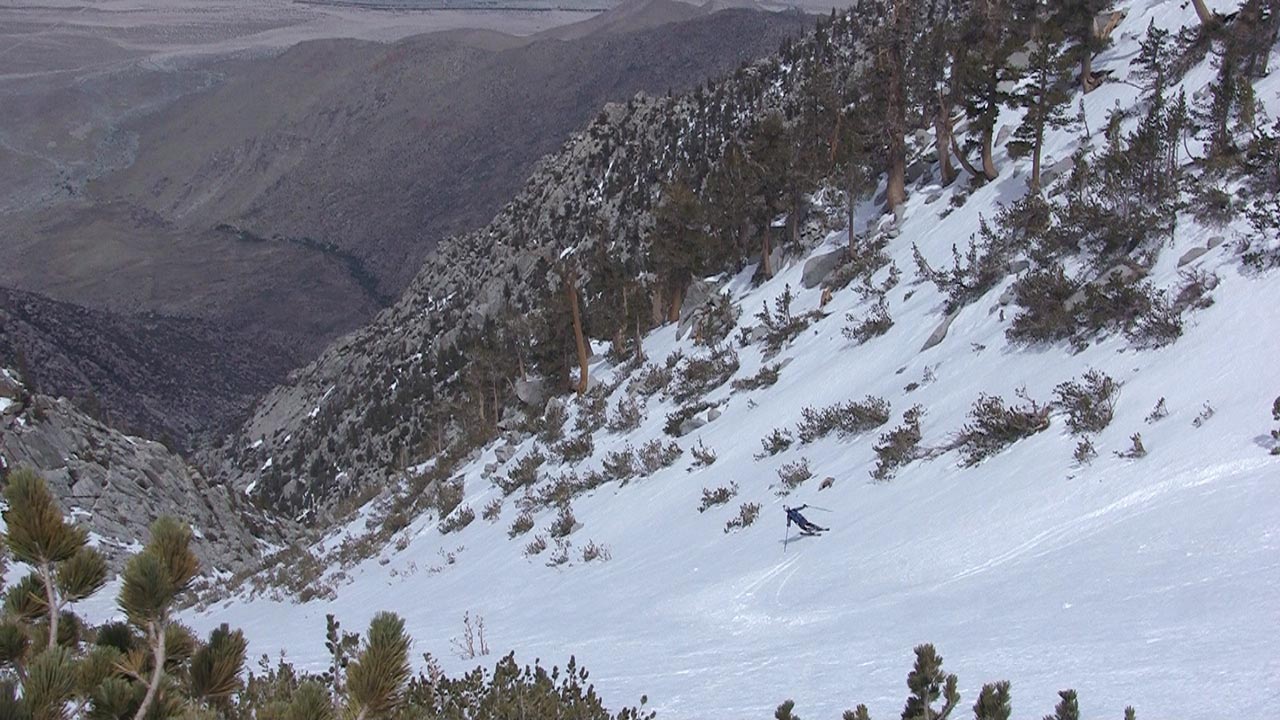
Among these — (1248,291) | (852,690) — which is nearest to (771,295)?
(1248,291)

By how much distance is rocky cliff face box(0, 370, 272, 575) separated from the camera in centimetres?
3203

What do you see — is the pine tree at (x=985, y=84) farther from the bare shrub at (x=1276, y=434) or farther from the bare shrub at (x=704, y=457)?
the bare shrub at (x=1276, y=434)

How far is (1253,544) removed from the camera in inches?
204

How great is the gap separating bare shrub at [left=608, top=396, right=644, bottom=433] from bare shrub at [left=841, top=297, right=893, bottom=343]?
494 centimetres

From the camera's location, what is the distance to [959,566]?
21.9ft

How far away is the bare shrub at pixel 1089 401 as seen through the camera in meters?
7.93

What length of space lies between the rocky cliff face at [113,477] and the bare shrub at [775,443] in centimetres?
2249

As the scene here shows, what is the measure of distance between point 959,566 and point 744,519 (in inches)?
147

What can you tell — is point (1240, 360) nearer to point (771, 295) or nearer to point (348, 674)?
point (348, 674)

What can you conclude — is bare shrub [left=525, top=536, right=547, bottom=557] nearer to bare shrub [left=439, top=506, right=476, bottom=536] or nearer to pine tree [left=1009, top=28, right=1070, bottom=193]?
bare shrub [left=439, top=506, right=476, bottom=536]

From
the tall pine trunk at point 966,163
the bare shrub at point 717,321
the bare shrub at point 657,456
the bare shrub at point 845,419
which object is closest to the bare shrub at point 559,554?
the bare shrub at point 657,456

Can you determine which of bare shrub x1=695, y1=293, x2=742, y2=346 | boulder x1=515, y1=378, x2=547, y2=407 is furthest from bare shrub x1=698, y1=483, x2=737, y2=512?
boulder x1=515, y1=378, x2=547, y2=407

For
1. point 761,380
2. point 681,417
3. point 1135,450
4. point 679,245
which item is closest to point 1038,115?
point 761,380

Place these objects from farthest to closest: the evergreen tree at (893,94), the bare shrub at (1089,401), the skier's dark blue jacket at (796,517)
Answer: the evergreen tree at (893,94) → the skier's dark blue jacket at (796,517) → the bare shrub at (1089,401)
